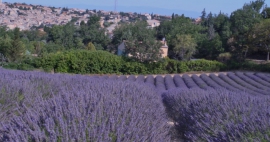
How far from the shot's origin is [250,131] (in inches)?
109

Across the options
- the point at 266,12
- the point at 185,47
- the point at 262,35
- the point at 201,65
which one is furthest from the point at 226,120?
the point at 266,12

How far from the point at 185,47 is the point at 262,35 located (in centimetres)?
959

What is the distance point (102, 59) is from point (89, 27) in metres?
26.3

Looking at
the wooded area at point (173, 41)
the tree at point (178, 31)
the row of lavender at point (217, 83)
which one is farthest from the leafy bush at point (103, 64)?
the tree at point (178, 31)

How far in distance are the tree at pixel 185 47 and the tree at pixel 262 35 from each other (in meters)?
7.63

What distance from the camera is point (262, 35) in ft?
98.3

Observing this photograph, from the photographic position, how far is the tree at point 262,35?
1166 inches

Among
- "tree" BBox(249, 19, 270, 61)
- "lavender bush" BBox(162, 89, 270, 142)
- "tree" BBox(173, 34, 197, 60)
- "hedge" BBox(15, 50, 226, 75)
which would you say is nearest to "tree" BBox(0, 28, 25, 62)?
"hedge" BBox(15, 50, 226, 75)

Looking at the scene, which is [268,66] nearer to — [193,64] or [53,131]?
[193,64]

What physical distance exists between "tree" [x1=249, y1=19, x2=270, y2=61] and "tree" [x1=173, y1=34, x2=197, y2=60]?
7.63m

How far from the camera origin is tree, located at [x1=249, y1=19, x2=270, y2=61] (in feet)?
97.2

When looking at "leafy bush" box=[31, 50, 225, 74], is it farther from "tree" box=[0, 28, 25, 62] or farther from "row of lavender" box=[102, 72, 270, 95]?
"row of lavender" box=[102, 72, 270, 95]

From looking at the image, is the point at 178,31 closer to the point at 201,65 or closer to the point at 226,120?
the point at 201,65

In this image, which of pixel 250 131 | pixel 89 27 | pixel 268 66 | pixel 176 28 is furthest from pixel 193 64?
pixel 89 27
